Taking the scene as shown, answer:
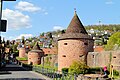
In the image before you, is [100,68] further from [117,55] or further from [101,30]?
[101,30]

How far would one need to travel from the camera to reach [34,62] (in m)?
70.2

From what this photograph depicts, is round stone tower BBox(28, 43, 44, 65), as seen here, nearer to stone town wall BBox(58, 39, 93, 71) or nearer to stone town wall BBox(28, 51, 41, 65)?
stone town wall BBox(28, 51, 41, 65)

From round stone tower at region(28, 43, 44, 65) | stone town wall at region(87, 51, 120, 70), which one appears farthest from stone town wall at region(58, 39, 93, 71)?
round stone tower at region(28, 43, 44, 65)

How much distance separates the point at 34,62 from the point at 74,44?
35.6 meters

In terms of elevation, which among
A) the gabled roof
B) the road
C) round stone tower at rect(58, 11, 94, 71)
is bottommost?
the road

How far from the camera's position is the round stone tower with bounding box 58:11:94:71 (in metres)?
35.8

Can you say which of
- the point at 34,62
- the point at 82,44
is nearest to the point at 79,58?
the point at 82,44

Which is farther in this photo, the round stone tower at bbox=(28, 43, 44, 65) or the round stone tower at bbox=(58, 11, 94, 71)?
the round stone tower at bbox=(28, 43, 44, 65)

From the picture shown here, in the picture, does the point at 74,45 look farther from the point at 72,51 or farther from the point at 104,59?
the point at 104,59

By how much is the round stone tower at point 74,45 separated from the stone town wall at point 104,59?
36.6 inches

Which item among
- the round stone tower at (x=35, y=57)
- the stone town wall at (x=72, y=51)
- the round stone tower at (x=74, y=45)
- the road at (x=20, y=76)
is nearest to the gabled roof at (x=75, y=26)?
the round stone tower at (x=74, y=45)

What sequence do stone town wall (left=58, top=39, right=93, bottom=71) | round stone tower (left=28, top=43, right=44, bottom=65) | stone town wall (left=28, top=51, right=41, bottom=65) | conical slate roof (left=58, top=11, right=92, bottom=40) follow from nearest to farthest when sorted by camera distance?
1. stone town wall (left=58, top=39, right=93, bottom=71)
2. conical slate roof (left=58, top=11, right=92, bottom=40)
3. round stone tower (left=28, top=43, right=44, bottom=65)
4. stone town wall (left=28, top=51, right=41, bottom=65)

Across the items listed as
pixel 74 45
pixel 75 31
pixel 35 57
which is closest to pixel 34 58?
pixel 35 57

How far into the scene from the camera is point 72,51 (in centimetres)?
3569
